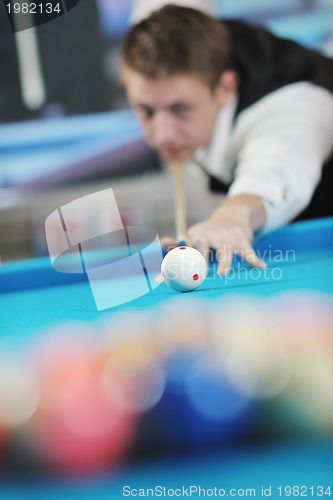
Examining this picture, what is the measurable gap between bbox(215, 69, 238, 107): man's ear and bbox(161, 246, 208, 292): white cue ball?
2.49 ft

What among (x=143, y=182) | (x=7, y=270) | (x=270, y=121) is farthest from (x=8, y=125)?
(x=7, y=270)

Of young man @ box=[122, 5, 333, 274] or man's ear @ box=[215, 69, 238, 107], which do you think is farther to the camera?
man's ear @ box=[215, 69, 238, 107]

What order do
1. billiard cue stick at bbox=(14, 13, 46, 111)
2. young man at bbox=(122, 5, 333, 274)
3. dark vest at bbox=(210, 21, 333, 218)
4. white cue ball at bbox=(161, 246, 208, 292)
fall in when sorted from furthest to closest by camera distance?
billiard cue stick at bbox=(14, 13, 46, 111)
dark vest at bbox=(210, 21, 333, 218)
young man at bbox=(122, 5, 333, 274)
white cue ball at bbox=(161, 246, 208, 292)

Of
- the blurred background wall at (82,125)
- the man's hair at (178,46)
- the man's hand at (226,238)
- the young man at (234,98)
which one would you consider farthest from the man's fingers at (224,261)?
the blurred background wall at (82,125)

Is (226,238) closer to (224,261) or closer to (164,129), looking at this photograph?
(224,261)

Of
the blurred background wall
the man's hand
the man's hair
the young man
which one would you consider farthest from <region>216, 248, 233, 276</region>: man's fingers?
the blurred background wall

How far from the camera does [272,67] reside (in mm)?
1451

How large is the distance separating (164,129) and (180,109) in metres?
0.06

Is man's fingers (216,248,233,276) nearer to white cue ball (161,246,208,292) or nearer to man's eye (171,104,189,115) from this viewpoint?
white cue ball (161,246,208,292)

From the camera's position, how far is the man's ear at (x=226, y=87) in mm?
1458

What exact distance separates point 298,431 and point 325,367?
3.4 inches

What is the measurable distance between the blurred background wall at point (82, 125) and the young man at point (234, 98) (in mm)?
1011

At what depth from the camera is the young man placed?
3.92ft

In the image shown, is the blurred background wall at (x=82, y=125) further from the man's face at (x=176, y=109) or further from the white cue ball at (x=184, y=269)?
the white cue ball at (x=184, y=269)
